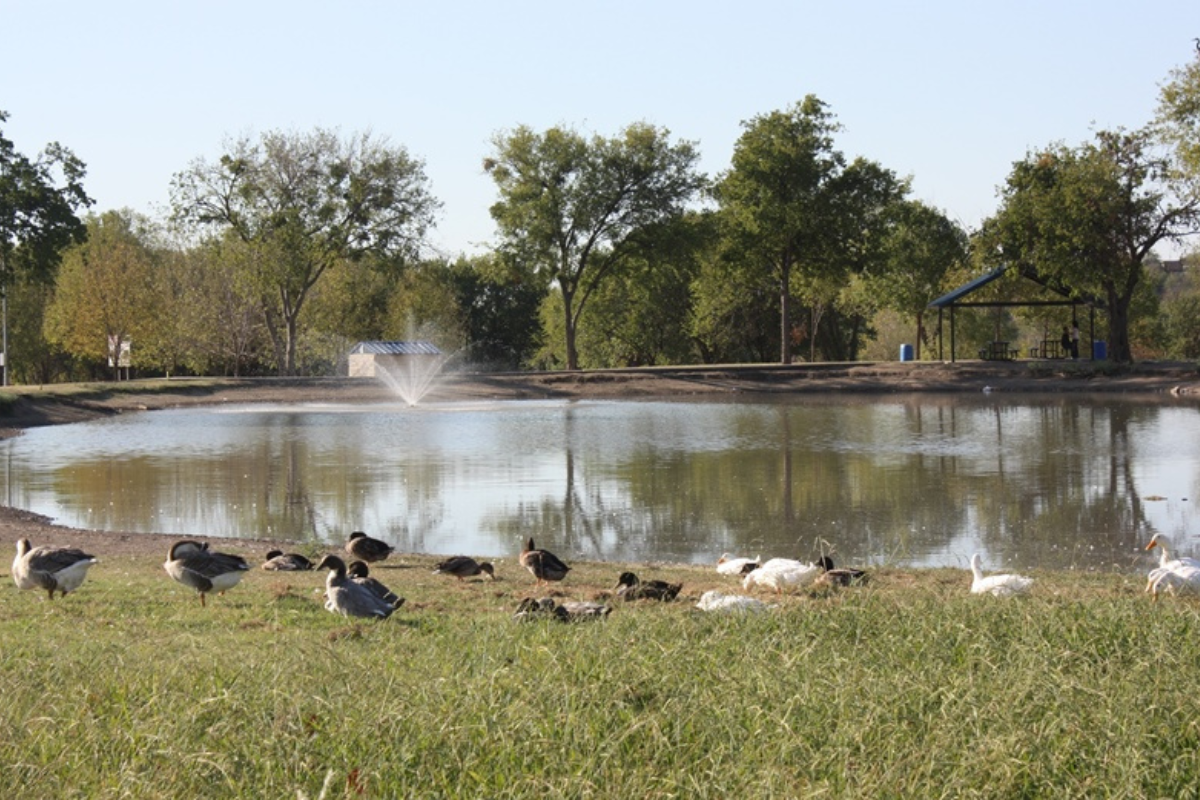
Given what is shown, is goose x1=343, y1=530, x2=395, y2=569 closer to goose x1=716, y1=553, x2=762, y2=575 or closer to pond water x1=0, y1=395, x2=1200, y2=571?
pond water x1=0, y1=395, x2=1200, y2=571

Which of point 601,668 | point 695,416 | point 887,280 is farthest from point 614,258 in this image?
point 601,668

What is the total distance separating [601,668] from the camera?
7297mm

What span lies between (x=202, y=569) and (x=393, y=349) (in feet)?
201

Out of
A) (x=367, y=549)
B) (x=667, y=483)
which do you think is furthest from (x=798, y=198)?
(x=367, y=549)

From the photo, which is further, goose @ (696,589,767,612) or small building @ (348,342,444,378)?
small building @ (348,342,444,378)

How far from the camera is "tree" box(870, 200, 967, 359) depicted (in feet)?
268

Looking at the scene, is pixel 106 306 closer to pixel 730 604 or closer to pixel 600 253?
pixel 600 253

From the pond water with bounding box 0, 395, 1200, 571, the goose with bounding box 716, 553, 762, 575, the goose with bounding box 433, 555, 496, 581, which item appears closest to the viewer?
the goose with bounding box 433, 555, 496, 581

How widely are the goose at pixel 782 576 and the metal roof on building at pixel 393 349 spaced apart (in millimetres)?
60120

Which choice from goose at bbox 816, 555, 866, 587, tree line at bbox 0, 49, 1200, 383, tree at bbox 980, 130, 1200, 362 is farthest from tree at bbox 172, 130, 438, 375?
goose at bbox 816, 555, 866, 587

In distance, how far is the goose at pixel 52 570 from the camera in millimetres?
11641

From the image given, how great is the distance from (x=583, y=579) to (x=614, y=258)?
197 feet

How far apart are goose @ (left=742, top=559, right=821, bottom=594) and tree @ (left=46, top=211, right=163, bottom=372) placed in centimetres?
6164

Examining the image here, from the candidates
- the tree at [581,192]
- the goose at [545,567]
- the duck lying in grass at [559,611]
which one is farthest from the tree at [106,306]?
the duck lying in grass at [559,611]
